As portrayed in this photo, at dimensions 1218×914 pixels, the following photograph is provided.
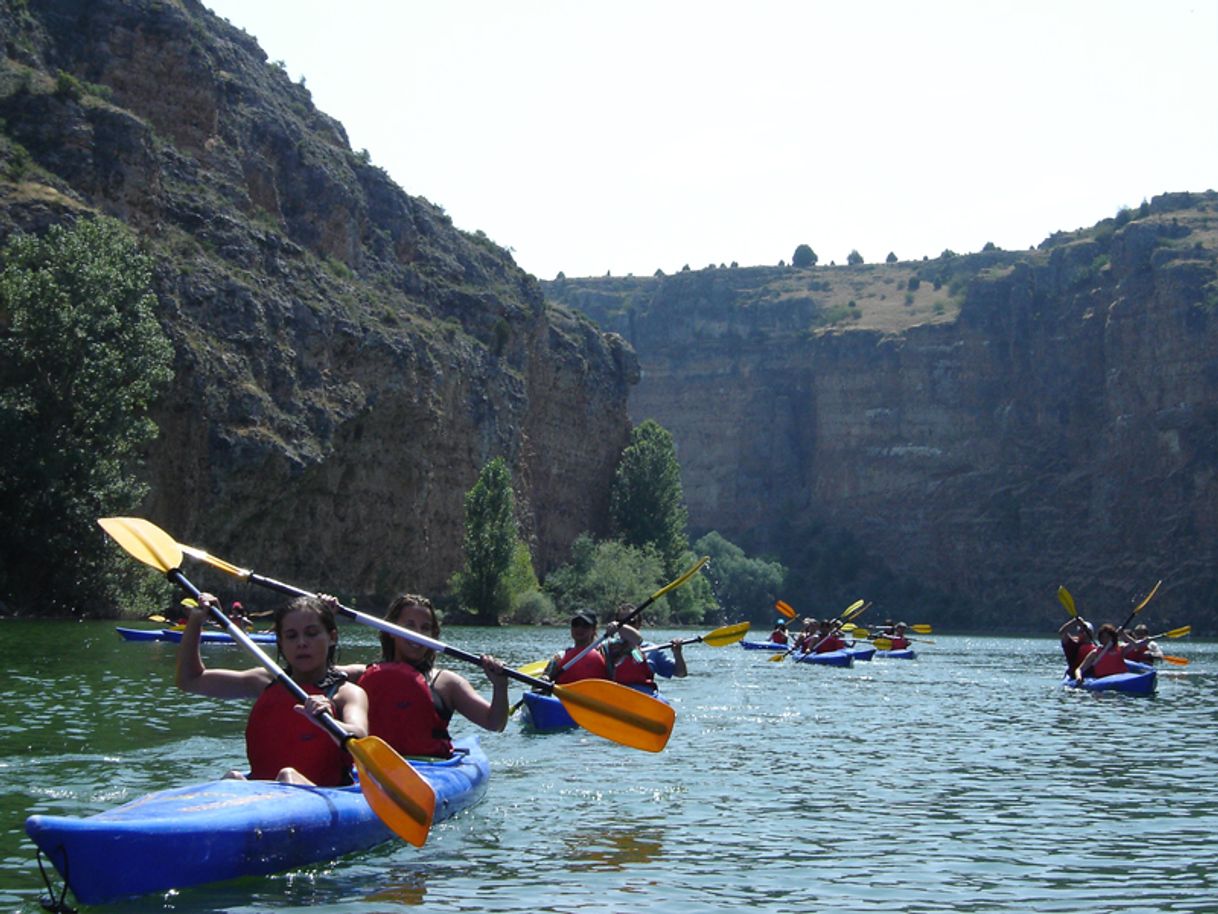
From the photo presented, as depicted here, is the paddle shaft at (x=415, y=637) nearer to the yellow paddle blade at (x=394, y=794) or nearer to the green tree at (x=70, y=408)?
the yellow paddle blade at (x=394, y=794)

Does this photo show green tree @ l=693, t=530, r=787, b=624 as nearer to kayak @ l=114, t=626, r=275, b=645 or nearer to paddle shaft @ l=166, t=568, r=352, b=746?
kayak @ l=114, t=626, r=275, b=645

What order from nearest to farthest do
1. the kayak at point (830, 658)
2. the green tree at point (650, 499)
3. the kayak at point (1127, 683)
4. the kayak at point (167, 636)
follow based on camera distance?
1. the kayak at point (1127, 683)
2. the kayak at point (167, 636)
3. the kayak at point (830, 658)
4. the green tree at point (650, 499)

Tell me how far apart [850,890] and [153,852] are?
Result: 12.5 ft

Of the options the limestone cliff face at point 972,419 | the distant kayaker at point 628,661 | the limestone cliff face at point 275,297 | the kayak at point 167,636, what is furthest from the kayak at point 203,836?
the limestone cliff face at point 972,419

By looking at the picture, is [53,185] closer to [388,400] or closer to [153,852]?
[388,400]

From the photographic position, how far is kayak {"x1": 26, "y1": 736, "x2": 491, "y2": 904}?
704 cm

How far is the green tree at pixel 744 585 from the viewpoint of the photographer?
110 metres

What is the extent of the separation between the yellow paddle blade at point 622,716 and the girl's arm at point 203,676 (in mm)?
2080

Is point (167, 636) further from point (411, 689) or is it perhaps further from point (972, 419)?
point (972, 419)

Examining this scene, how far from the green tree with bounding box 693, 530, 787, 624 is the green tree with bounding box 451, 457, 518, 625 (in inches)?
1887

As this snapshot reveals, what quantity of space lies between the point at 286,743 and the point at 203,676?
626mm

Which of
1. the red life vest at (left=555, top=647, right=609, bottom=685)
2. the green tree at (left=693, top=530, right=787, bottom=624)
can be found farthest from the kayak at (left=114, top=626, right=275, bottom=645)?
the green tree at (left=693, top=530, right=787, bottom=624)

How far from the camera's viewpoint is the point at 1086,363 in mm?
116375

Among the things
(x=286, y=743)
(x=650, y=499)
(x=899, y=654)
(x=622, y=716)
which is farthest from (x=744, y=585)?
(x=286, y=743)
